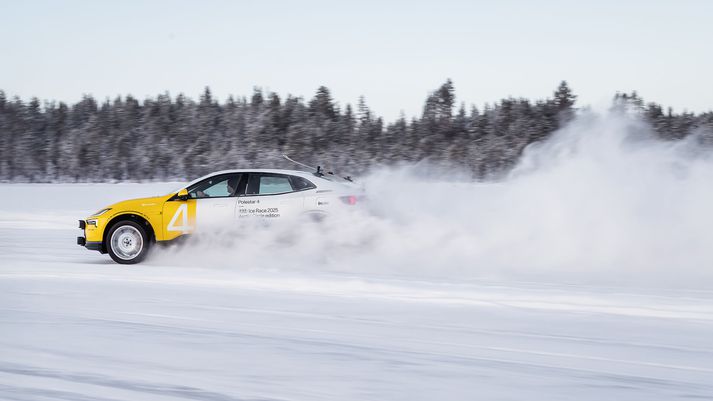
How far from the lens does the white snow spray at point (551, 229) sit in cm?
1098

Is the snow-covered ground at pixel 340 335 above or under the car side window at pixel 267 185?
under

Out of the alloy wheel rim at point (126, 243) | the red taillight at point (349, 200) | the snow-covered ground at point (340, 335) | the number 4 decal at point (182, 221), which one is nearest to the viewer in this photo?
the snow-covered ground at point (340, 335)

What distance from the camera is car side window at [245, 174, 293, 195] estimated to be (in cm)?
1159

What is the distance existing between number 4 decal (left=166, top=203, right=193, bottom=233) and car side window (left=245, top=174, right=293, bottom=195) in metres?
1.01

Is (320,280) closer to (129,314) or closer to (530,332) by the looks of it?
(129,314)

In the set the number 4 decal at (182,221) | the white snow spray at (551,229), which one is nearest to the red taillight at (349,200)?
the white snow spray at (551,229)

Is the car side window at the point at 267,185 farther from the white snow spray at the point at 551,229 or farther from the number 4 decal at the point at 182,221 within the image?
the number 4 decal at the point at 182,221

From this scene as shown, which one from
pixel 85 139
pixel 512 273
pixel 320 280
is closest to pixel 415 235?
pixel 512 273

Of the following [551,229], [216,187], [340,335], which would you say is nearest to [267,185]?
[216,187]

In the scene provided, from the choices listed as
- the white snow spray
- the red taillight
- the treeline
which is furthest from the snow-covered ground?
the treeline

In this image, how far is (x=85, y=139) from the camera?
92.9 m

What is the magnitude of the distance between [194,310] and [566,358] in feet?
12.6

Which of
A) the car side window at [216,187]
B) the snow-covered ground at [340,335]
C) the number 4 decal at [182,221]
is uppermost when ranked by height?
the car side window at [216,187]

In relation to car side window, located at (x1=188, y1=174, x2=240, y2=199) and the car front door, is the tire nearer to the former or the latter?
the car front door
